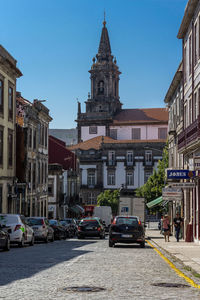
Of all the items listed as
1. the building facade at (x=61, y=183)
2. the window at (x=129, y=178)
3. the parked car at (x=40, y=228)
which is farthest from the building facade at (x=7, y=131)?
the window at (x=129, y=178)

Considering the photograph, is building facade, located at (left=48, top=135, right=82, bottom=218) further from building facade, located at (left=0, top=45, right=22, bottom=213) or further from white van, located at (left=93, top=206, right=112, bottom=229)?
building facade, located at (left=0, top=45, right=22, bottom=213)

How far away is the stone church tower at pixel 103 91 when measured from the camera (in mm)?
114812

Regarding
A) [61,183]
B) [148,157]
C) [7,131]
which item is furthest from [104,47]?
[7,131]

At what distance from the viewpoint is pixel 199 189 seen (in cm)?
2967

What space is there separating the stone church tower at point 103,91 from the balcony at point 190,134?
8460 centimetres

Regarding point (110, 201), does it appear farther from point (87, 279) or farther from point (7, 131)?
point (87, 279)

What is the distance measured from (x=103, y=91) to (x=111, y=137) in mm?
10064

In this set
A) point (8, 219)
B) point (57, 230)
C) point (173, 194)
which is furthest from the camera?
point (57, 230)

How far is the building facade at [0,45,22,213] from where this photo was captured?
40.3m

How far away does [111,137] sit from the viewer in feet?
377

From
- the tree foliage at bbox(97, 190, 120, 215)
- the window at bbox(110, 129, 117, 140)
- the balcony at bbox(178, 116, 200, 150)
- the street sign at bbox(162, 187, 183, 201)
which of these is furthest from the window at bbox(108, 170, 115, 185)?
the balcony at bbox(178, 116, 200, 150)

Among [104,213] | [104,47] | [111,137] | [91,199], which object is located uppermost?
[104,47]

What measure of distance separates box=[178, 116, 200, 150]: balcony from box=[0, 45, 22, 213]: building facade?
15.0 m

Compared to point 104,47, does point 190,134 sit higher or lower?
lower
